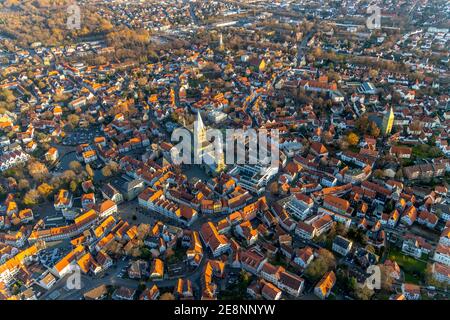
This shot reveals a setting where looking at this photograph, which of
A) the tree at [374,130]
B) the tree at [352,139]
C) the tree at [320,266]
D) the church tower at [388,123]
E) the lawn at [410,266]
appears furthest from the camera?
the church tower at [388,123]

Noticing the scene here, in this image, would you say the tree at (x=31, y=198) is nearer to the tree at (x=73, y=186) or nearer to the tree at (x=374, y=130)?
the tree at (x=73, y=186)

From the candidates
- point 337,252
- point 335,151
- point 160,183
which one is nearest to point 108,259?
point 160,183

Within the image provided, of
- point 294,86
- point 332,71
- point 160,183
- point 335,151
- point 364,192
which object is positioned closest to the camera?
point 364,192

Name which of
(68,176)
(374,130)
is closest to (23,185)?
(68,176)

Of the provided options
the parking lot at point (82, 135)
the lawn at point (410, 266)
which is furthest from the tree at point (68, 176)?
the lawn at point (410, 266)

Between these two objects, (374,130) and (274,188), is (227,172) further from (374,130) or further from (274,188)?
(374,130)

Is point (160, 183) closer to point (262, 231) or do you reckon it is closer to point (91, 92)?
point (262, 231)

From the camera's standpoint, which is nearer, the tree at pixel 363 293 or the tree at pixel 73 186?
the tree at pixel 363 293
